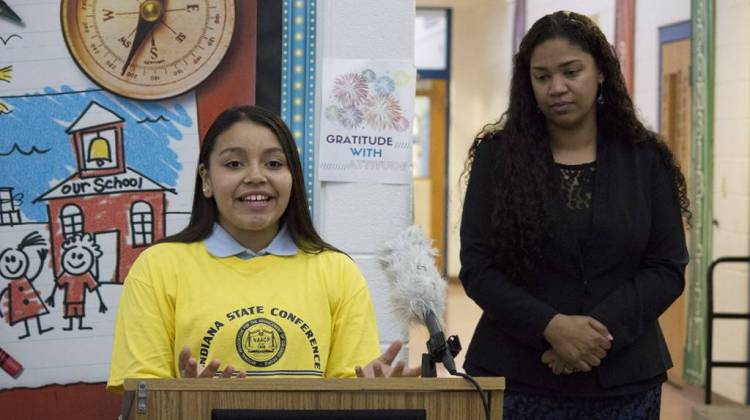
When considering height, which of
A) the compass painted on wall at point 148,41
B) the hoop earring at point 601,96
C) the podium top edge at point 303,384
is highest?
the compass painted on wall at point 148,41

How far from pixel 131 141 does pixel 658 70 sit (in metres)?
3.81

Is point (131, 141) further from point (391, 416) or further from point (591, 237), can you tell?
point (391, 416)

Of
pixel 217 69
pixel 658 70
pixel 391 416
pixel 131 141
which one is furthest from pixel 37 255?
pixel 658 70

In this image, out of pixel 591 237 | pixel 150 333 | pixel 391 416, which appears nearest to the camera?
pixel 391 416

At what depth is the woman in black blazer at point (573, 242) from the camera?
1999 mm

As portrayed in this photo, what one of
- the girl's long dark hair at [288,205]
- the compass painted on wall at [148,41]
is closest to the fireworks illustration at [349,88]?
the compass painted on wall at [148,41]

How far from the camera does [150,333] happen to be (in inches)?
65.2

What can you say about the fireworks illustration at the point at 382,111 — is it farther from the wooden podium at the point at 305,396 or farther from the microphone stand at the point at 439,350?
the wooden podium at the point at 305,396

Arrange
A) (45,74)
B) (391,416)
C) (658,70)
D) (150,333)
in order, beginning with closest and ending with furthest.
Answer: (391,416) → (150,333) → (45,74) → (658,70)

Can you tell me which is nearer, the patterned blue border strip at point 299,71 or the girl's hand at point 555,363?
the girl's hand at point 555,363

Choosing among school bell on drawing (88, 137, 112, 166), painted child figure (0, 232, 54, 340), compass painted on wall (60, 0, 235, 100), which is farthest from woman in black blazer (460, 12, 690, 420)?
painted child figure (0, 232, 54, 340)

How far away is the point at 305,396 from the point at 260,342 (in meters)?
0.39

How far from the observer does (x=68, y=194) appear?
2.87 meters

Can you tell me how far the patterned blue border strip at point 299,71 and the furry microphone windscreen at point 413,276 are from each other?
1374 millimetres
